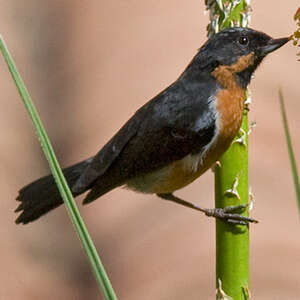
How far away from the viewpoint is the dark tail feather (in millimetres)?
2664

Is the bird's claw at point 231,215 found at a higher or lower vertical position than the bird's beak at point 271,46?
lower

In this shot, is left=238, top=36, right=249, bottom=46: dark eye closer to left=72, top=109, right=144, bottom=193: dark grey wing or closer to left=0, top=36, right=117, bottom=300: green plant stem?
left=72, top=109, right=144, bottom=193: dark grey wing

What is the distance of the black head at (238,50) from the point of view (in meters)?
2.40

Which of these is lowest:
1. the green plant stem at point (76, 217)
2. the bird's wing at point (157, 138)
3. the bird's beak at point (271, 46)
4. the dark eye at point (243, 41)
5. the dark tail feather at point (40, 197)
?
the green plant stem at point (76, 217)

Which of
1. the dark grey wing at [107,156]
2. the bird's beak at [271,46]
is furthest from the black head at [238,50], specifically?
the dark grey wing at [107,156]

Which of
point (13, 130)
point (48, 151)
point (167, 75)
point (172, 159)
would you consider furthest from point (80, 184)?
point (48, 151)

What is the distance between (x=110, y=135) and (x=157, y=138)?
0.56m

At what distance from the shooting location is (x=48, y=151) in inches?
44.8

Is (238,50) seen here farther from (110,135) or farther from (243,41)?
(110,135)

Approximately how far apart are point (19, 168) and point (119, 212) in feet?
1.84

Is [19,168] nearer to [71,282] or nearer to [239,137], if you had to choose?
[71,282]

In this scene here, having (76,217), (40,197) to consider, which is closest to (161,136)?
(40,197)

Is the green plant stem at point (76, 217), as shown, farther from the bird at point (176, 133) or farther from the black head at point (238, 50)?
the bird at point (176, 133)

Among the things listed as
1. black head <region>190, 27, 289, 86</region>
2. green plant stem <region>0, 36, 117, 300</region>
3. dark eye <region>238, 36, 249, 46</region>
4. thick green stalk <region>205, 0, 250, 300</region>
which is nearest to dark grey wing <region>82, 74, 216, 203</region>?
black head <region>190, 27, 289, 86</region>
